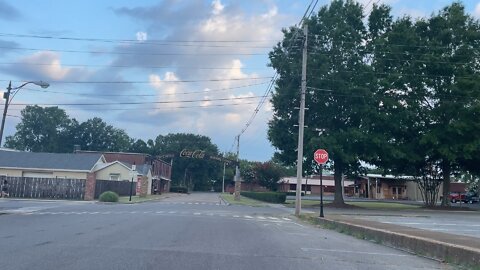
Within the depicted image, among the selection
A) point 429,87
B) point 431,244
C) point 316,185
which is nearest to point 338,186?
point 429,87

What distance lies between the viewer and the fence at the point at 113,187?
55.3m

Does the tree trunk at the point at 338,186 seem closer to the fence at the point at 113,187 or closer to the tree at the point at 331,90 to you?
the tree at the point at 331,90

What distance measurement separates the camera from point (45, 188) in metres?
51.4

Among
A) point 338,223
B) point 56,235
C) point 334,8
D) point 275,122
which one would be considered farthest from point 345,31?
point 56,235

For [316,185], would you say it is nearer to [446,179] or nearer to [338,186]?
[338,186]

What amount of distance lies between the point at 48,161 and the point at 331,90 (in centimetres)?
3434

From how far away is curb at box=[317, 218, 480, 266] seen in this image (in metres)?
11.6

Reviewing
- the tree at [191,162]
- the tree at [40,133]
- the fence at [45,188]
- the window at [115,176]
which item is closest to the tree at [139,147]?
the tree at [191,162]

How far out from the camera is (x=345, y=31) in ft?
157

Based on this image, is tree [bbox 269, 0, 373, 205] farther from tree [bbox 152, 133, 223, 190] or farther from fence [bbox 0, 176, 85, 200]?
tree [bbox 152, 133, 223, 190]

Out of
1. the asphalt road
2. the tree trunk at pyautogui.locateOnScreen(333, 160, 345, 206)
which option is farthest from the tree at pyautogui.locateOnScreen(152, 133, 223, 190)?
the asphalt road

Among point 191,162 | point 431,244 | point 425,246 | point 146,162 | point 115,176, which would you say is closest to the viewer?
point 431,244

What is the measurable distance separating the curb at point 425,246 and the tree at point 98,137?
419 ft

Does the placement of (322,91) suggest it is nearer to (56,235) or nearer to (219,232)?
(219,232)
